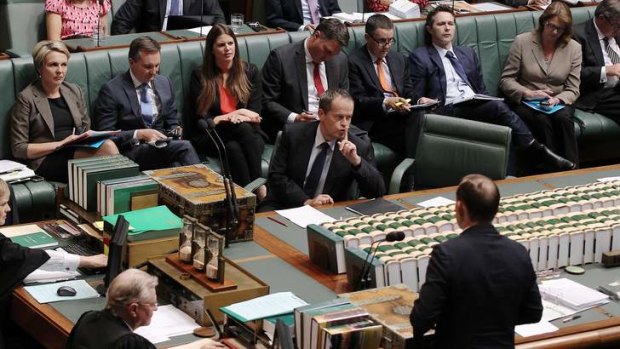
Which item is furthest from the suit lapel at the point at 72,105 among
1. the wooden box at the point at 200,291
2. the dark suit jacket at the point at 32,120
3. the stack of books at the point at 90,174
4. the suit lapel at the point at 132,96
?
the wooden box at the point at 200,291

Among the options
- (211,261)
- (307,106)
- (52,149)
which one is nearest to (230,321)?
(211,261)

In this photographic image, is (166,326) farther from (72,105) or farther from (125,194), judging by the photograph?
(72,105)

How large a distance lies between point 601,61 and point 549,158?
3.48 ft

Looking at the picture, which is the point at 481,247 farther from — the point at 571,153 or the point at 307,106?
the point at 571,153

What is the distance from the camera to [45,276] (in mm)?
5406

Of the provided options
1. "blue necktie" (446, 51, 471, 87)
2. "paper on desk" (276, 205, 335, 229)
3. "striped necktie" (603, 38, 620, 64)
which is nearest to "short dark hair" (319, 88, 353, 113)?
"paper on desk" (276, 205, 335, 229)

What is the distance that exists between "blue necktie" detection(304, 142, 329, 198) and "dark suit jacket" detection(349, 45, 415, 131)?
148 centimetres

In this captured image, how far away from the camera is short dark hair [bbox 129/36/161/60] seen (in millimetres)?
7344

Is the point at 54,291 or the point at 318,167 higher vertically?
the point at 318,167

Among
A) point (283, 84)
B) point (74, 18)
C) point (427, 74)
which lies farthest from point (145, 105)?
point (427, 74)

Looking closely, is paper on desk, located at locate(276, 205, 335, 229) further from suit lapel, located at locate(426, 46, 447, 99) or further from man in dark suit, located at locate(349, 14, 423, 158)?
suit lapel, located at locate(426, 46, 447, 99)

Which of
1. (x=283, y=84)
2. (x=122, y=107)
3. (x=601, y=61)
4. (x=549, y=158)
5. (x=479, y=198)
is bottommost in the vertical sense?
(x=549, y=158)

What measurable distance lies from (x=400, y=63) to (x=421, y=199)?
81.1 inches

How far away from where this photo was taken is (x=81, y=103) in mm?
7406
